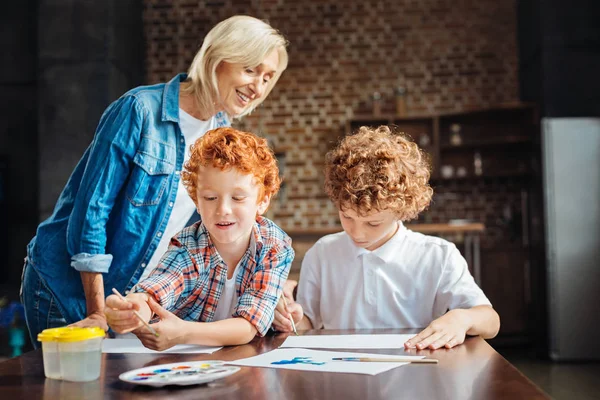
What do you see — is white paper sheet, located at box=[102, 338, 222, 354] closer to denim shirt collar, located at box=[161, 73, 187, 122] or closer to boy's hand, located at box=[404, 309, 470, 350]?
boy's hand, located at box=[404, 309, 470, 350]

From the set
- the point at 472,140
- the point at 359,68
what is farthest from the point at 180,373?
the point at 359,68

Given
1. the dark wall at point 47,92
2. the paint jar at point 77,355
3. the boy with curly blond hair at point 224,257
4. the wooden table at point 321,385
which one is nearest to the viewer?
the wooden table at point 321,385

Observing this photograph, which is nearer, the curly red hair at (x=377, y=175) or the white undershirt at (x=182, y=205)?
the curly red hair at (x=377, y=175)

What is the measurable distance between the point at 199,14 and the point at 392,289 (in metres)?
6.08

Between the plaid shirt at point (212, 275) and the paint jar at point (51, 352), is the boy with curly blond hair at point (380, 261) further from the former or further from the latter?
the paint jar at point (51, 352)

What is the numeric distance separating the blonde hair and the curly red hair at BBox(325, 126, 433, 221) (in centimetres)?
40

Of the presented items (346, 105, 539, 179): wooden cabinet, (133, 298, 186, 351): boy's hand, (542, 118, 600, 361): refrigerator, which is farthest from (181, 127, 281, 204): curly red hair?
(346, 105, 539, 179): wooden cabinet

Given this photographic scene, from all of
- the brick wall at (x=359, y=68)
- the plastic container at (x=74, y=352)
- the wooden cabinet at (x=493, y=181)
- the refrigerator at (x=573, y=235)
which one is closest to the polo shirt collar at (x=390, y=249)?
the plastic container at (x=74, y=352)

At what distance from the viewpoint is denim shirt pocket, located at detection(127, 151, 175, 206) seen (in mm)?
1970

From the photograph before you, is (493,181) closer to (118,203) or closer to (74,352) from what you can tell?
(118,203)

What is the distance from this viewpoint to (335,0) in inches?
283

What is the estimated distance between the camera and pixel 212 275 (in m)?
1.64

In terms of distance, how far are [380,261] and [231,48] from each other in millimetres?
789

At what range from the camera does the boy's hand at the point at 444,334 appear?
1.36 metres
